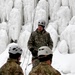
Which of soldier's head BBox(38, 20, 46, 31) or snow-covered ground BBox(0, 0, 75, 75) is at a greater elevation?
soldier's head BBox(38, 20, 46, 31)

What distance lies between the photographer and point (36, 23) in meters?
13.6

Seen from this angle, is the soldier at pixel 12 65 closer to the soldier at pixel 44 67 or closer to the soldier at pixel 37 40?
the soldier at pixel 44 67

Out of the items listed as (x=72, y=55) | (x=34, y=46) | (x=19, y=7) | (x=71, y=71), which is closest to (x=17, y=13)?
(x=19, y=7)

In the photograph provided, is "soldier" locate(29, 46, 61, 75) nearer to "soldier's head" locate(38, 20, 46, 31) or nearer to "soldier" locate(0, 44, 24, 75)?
"soldier" locate(0, 44, 24, 75)

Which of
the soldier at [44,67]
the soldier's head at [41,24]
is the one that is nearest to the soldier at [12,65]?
the soldier at [44,67]

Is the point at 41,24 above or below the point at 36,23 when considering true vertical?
above

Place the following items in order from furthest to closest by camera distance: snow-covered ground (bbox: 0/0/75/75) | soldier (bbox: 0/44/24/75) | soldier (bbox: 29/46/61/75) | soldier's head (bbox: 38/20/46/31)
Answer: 1. snow-covered ground (bbox: 0/0/75/75)
2. soldier's head (bbox: 38/20/46/31)
3. soldier (bbox: 0/44/24/75)
4. soldier (bbox: 29/46/61/75)

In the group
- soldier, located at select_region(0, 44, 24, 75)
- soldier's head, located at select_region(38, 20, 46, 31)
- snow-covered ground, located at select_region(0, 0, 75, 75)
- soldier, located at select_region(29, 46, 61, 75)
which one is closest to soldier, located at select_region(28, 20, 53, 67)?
soldier's head, located at select_region(38, 20, 46, 31)

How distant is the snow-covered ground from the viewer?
1188 cm

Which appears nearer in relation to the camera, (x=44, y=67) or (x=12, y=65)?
(x=44, y=67)

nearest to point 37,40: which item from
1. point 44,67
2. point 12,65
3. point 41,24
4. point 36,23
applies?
point 41,24

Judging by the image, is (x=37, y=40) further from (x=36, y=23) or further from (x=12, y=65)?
(x=36, y=23)

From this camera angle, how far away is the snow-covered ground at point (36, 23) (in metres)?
11.9

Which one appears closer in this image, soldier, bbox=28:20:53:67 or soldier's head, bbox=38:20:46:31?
soldier's head, bbox=38:20:46:31
